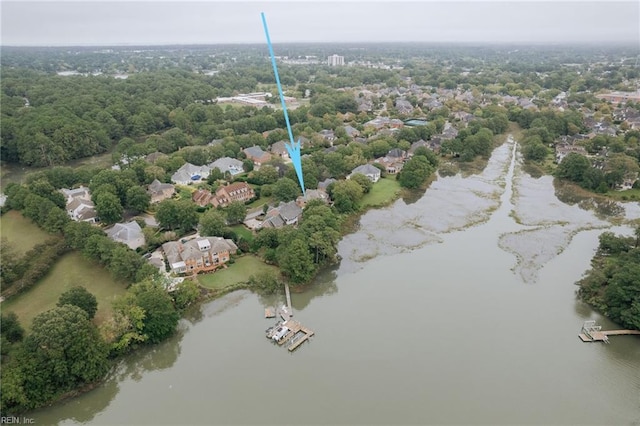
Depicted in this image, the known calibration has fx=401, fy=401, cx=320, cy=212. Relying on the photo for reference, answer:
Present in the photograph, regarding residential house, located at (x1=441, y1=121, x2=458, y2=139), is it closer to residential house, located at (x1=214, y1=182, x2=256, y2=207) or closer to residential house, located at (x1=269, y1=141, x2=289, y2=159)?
residential house, located at (x1=269, y1=141, x2=289, y2=159)

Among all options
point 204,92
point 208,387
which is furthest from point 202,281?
point 204,92

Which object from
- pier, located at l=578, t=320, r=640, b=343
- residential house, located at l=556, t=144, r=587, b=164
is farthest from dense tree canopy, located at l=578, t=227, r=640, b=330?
residential house, located at l=556, t=144, r=587, b=164

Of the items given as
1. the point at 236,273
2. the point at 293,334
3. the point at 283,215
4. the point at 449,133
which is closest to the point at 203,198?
the point at 283,215

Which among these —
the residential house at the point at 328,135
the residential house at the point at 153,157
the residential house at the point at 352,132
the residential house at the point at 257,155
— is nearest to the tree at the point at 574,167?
the residential house at the point at 352,132

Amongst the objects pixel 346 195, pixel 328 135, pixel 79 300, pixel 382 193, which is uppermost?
pixel 79 300

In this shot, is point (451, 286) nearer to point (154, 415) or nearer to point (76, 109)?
point (154, 415)

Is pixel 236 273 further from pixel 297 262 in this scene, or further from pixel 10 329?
pixel 10 329

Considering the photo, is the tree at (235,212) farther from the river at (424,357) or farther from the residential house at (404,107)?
the residential house at (404,107)
